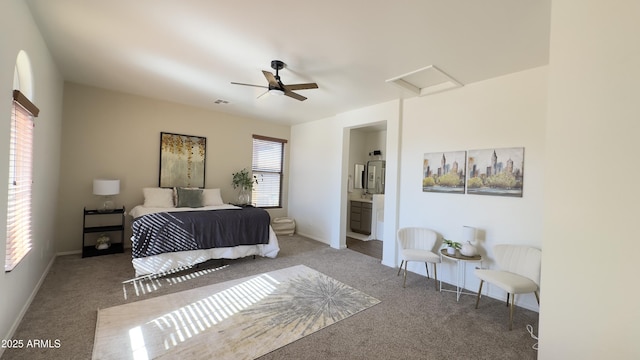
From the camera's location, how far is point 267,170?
21.6ft

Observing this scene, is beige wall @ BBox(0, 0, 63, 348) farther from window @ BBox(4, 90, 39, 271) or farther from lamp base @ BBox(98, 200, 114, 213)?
lamp base @ BBox(98, 200, 114, 213)

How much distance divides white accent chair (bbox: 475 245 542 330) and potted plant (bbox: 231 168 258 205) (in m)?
4.55

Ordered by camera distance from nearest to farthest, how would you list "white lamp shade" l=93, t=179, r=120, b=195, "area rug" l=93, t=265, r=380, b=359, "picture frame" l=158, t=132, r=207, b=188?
"area rug" l=93, t=265, r=380, b=359
"white lamp shade" l=93, t=179, r=120, b=195
"picture frame" l=158, t=132, r=207, b=188

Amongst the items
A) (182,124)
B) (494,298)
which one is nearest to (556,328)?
(494,298)

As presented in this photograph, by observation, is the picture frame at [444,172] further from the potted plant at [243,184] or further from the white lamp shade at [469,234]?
the potted plant at [243,184]

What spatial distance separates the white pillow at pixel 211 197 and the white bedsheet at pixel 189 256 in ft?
2.84

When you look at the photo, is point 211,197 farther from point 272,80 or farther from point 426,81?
point 426,81

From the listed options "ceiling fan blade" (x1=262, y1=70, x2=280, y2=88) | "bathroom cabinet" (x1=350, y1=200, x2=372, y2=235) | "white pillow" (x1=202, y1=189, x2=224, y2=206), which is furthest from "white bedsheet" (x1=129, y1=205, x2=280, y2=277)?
"bathroom cabinet" (x1=350, y1=200, x2=372, y2=235)

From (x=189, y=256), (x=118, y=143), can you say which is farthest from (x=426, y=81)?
(x=118, y=143)

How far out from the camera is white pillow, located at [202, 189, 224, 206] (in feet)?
17.0

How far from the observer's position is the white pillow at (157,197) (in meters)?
4.63

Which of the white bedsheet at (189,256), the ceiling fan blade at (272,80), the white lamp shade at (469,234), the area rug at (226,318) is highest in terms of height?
the ceiling fan blade at (272,80)

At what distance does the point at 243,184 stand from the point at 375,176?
3290 millimetres

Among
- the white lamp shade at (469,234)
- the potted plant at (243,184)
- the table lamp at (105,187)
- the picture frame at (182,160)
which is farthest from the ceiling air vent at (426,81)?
the table lamp at (105,187)
